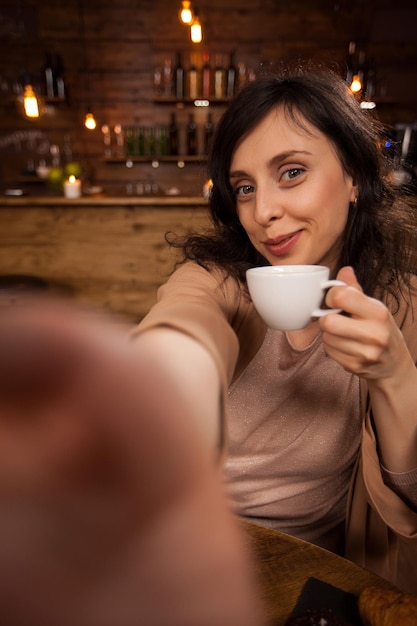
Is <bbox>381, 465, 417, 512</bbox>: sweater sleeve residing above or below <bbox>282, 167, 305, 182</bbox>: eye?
below

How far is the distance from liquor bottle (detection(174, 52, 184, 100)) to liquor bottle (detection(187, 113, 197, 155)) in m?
0.30

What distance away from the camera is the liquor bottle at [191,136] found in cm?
564

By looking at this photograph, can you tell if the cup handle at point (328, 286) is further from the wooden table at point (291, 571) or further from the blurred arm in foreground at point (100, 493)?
the blurred arm in foreground at point (100, 493)

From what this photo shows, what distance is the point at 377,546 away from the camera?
1.12 metres

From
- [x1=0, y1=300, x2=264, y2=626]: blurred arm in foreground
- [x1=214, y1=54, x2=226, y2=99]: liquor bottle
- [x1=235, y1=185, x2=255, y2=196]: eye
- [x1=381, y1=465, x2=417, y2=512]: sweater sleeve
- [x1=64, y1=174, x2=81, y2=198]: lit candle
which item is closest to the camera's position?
[x1=0, y1=300, x2=264, y2=626]: blurred arm in foreground

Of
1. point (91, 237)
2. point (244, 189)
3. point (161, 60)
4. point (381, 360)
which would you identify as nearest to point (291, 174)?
point (244, 189)

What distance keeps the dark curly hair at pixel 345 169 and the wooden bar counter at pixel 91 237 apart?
245 cm

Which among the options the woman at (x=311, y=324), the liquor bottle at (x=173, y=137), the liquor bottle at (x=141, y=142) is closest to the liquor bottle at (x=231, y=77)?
the liquor bottle at (x=173, y=137)

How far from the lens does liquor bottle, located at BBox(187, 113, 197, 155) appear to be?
5.64 meters

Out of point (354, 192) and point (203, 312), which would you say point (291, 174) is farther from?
point (203, 312)

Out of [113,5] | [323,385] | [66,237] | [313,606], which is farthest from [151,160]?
[313,606]

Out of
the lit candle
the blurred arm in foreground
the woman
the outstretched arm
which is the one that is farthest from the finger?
the lit candle

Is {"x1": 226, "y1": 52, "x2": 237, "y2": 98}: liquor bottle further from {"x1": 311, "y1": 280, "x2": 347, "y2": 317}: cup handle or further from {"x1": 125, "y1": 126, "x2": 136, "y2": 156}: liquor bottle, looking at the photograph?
{"x1": 311, "y1": 280, "x2": 347, "y2": 317}: cup handle

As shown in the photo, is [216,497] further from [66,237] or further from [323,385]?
[66,237]
